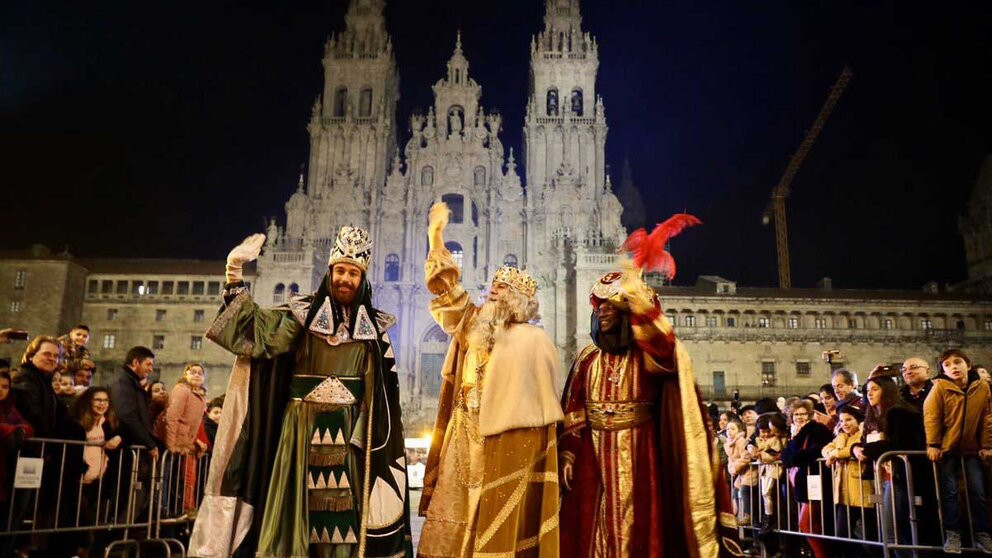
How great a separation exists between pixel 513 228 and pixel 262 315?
34.5 meters

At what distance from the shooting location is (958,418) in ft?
19.2

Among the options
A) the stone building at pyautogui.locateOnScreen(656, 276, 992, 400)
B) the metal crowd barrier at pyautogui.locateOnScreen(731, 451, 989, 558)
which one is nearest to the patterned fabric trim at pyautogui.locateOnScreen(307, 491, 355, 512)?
the metal crowd barrier at pyautogui.locateOnScreen(731, 451, 989, 558)

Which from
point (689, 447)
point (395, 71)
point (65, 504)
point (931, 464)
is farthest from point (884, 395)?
point (395, 71)

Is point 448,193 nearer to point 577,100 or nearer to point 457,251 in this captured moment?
point 457,251

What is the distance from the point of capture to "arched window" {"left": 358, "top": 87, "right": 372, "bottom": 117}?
4150 cm

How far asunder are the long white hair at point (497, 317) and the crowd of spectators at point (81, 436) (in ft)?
10.2

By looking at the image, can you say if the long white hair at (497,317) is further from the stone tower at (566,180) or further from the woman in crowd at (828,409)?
the stone tower at (566,180)

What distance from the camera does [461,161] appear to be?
40375 millimetres

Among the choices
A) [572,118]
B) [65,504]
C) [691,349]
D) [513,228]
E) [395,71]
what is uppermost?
[395,71]

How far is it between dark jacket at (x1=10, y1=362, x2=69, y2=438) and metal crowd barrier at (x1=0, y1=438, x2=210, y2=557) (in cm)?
15

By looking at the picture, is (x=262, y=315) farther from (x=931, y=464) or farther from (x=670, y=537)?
(x=931, y=464)

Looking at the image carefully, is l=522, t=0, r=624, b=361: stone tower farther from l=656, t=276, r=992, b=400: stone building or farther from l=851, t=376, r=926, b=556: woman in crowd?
l=851, t=376, r=926, b=556: woman in crowd

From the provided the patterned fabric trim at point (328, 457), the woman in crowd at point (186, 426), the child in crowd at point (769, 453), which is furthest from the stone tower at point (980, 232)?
the patterned fabric trim at point (328, 457)

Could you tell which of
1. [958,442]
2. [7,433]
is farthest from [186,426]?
[958,442]
